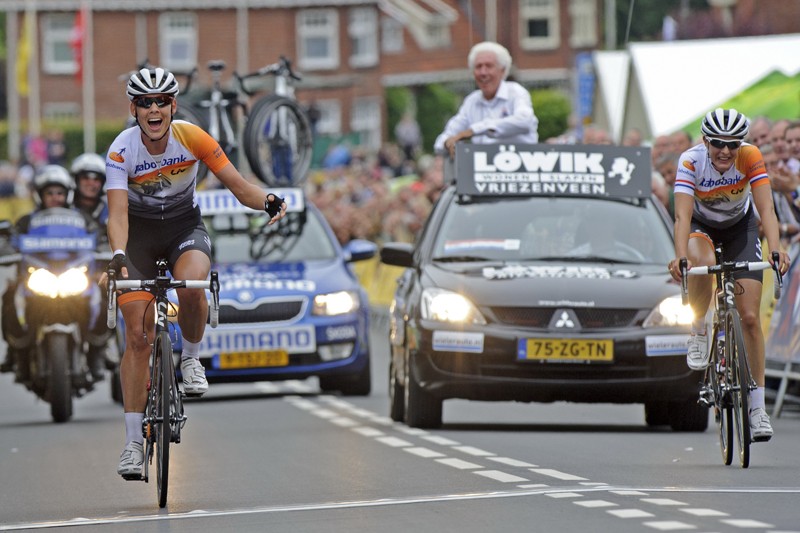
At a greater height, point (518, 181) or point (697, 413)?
point (518, 181)

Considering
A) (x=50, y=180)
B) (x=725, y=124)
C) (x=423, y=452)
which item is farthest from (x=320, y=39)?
(x=725, y=124)

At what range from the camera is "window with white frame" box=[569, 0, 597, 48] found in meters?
81.9

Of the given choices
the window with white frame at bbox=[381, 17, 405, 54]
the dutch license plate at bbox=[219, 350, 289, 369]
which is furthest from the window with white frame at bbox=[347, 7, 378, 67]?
the dutch license plate at bbox=[219, 350, 289, 369]

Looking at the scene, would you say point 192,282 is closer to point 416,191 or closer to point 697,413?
point 697,413

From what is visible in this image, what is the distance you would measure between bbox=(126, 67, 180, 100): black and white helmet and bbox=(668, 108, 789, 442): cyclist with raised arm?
2.96 m

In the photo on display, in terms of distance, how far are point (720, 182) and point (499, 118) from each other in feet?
17.9

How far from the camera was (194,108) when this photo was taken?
2155 centimetres

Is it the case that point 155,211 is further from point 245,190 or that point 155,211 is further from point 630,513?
point 630,513

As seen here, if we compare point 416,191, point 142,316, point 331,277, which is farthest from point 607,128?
point 142,316

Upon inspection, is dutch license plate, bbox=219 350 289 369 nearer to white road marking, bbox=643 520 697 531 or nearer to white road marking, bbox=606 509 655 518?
white road marking, bbox=606 509 655 518

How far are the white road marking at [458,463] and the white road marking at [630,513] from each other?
2.53 meters

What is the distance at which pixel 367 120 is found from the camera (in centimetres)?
8375

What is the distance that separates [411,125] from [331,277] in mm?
38911

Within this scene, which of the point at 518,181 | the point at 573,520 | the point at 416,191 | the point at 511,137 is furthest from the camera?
the point at 416,191
